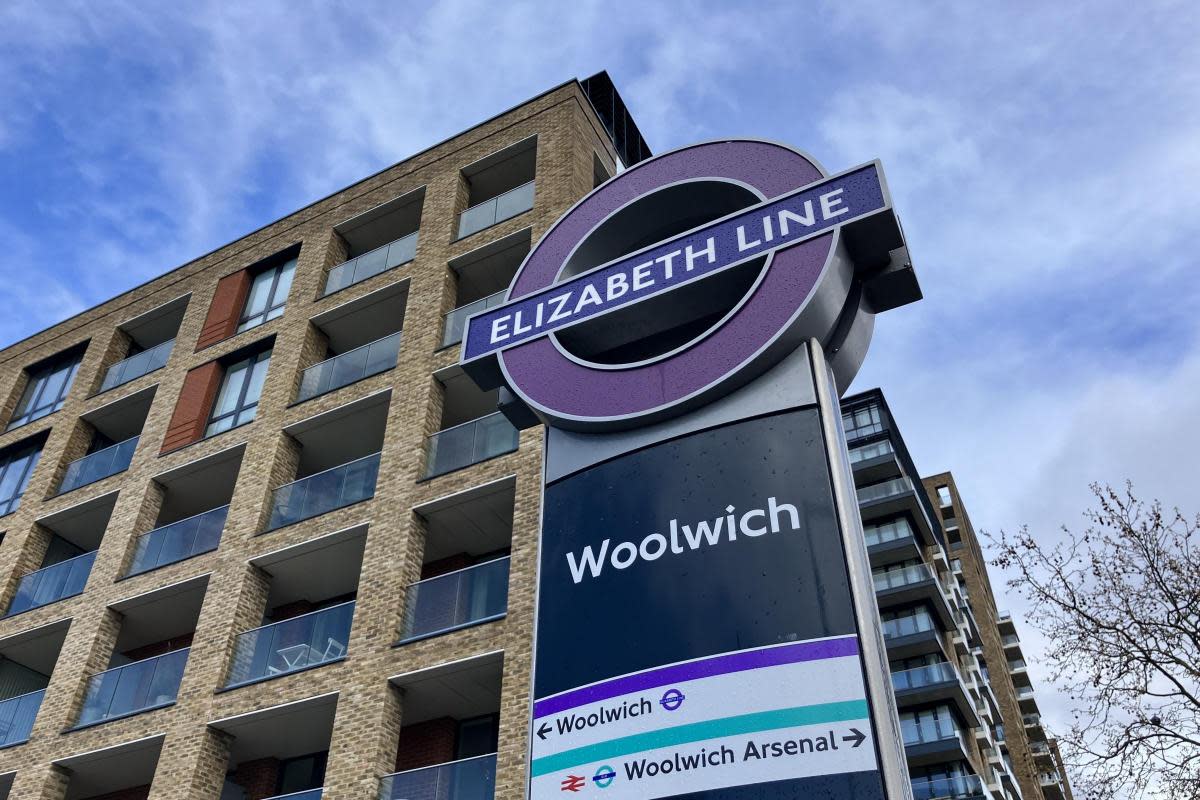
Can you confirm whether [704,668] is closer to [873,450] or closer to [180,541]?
[180,541]

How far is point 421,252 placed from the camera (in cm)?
2505

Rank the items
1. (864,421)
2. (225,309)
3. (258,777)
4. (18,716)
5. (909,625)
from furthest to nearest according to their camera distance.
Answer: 1. (864,421)
2. (909,625)
3. (225,309)
4. (18,716)
5. (258,777)

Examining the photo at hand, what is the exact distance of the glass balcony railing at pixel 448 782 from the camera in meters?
15.6

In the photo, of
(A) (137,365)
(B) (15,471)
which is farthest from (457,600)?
(B) (15,471)

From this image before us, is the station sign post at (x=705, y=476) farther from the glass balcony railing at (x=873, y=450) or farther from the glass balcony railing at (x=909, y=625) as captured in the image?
the glass balcony railing at (x=873, y=450)

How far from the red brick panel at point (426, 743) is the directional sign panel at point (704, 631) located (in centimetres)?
1020

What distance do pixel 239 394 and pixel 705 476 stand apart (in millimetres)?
19131

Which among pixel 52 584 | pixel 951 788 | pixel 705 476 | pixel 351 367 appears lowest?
pixel 705 476

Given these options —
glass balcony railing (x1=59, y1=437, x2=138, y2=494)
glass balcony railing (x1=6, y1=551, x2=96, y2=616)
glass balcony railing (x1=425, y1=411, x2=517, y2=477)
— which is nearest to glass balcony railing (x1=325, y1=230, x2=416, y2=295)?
glass balcony railing (x1=59, y1=437, x2=138, y2=494)

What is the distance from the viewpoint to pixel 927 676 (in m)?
46.1

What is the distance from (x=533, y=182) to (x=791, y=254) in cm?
1557

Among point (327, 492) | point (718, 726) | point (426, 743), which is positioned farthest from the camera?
point (327, 492)

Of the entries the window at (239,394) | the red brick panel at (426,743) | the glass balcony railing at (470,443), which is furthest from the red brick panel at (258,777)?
the window at (239,394)

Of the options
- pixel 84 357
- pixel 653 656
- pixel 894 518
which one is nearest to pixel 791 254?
pixel 653 656
